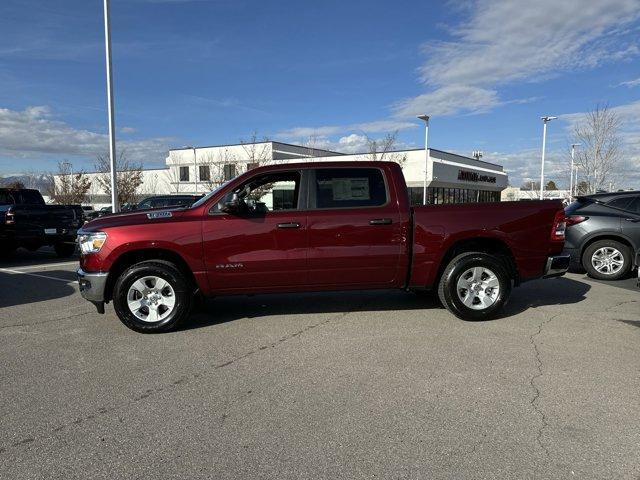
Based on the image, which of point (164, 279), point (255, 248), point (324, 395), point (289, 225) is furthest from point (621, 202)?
point (164, 279)

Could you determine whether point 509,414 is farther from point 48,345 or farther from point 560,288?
point 560,288

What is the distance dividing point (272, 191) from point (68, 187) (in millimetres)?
41641

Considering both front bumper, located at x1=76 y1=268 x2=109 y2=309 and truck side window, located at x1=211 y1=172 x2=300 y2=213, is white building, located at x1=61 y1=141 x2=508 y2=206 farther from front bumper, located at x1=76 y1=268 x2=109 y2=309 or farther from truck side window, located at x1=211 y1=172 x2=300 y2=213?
front bumper, located at x1=76 y1=268 x2=109 y2=309

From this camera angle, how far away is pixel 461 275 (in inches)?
235

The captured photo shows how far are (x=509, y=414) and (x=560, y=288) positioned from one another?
535 cm

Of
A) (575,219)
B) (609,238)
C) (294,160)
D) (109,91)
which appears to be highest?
(109,91)

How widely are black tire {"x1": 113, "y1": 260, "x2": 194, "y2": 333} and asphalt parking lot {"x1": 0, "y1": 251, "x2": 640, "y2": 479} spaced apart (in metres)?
0.17

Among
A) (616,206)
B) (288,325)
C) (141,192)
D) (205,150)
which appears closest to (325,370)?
(288,325)

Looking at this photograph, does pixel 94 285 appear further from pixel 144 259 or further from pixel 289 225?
pixel 289 225

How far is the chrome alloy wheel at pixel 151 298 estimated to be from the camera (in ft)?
18.1

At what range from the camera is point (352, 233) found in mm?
5703

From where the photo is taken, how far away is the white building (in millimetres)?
39750

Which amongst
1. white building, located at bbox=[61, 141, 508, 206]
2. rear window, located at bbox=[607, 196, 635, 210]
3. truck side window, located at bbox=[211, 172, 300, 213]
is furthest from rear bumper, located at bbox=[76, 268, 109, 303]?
white building, located at bbox=[61, 141, 508, 206]

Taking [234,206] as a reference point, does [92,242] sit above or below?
below
